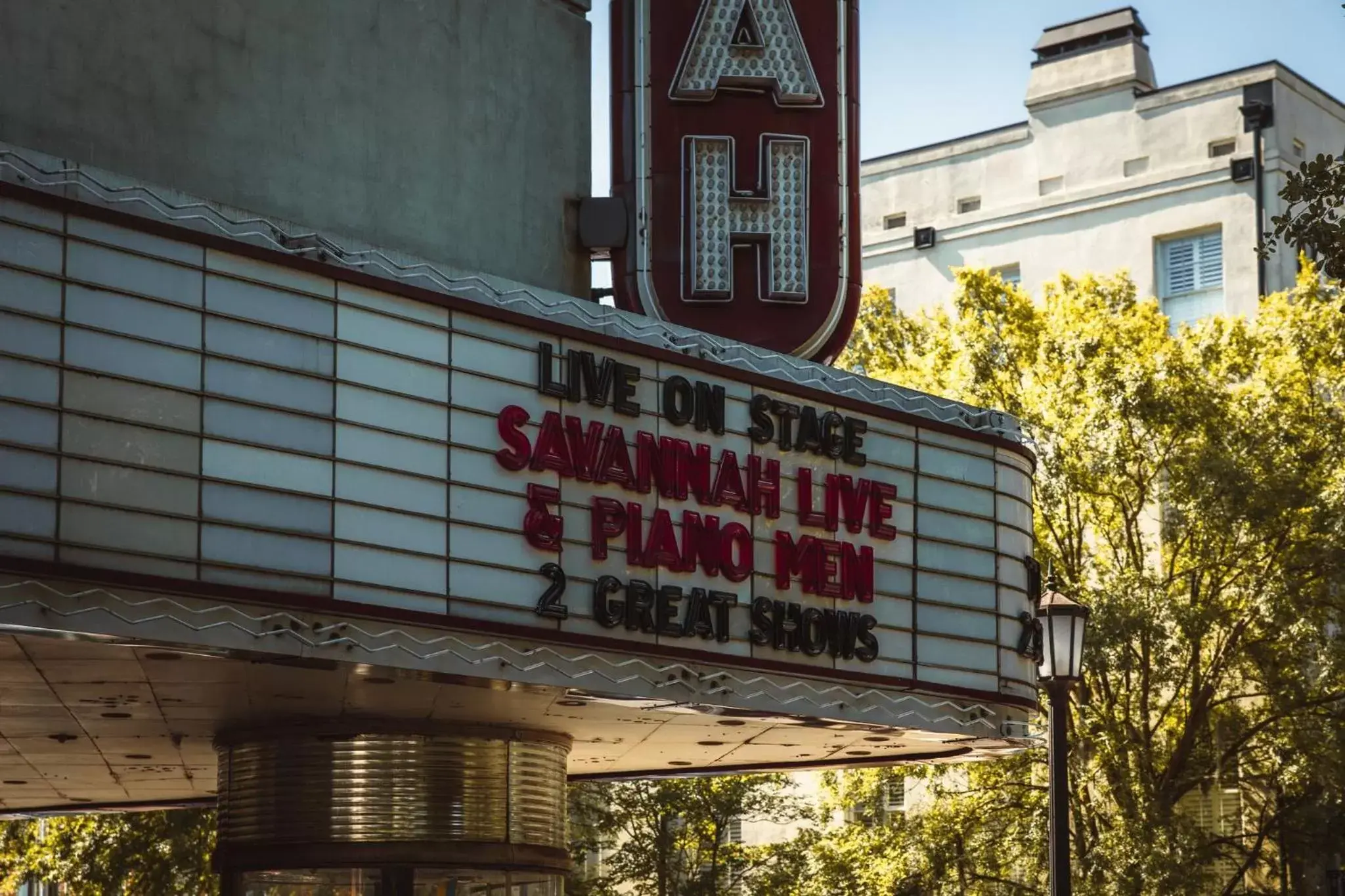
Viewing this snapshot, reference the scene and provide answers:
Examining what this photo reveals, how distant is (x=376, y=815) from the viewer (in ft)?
56.2

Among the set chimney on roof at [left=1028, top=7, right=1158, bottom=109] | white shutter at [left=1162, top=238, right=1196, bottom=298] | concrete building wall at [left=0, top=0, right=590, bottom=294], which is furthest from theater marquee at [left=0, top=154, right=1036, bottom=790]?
chimney on roof at [left=1028, top=7, right=1158, bottom=109]

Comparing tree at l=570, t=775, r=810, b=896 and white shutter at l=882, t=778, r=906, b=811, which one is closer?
white shutter at l=882, t=778, r=906, b=811

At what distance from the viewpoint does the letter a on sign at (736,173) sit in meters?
18.9

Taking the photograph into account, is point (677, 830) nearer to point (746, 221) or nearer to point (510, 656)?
point (746, 221)

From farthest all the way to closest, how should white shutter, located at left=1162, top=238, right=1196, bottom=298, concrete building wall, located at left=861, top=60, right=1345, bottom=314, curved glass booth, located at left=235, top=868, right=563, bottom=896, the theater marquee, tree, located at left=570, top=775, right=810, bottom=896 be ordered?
white shutter, located at left=1162, top=238, right=1196, bottom=298, concrete building wall, located at left=861, top=60, right=1345, bottom=314, tree, located at left=570, top=775, right=810, bottom=896, curved glass booth, located at left=235, top=868, right=563, bottom=896, the theater marquee

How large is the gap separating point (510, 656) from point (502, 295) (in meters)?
2.78

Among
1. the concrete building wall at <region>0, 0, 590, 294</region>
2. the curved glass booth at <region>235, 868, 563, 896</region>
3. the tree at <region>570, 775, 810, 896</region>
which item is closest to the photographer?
the concrete building wall at <region>0, 0, 590, 294</region>

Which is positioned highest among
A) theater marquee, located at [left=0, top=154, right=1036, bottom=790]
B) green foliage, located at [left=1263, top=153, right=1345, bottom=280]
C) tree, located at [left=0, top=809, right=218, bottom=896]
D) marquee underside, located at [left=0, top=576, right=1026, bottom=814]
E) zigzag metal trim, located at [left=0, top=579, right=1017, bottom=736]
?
green foliage, located at [left=1263, top=153, right=1345, bottom=280]

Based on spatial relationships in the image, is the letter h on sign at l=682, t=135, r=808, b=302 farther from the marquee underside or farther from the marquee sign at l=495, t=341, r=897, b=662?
the marquee underside

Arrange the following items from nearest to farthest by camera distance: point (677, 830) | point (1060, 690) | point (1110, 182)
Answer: point (1060, 690) < point (677, 830) < point (1110, 182)

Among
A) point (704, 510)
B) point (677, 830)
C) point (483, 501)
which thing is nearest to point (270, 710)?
point (483, 501)

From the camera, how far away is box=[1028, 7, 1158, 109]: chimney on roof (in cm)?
5941

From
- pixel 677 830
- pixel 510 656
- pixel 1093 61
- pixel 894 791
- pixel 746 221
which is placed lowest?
pixel 677 830

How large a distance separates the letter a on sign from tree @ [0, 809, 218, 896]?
17.3 m
